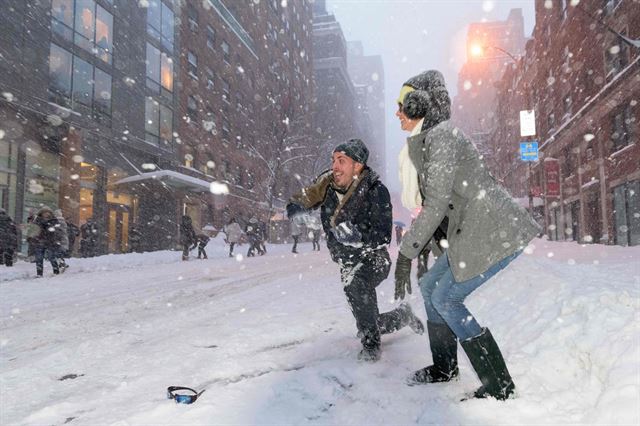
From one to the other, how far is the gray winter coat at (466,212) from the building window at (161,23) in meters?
26.5

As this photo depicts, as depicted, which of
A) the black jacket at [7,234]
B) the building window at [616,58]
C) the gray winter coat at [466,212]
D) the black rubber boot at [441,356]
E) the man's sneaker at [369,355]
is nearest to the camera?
the gray winter coat at [466,212]

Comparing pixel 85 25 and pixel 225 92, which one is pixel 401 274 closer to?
pixel 85 25

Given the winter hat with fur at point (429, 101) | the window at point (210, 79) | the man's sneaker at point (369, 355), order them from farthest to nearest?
1. the window at point (210, 79)
2. the man's sneaker at point (369, 355)
3. the winter hat with fur at point (429, 101)

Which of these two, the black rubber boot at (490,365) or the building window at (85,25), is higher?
the building window at (85,25)

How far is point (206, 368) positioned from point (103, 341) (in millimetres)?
1508

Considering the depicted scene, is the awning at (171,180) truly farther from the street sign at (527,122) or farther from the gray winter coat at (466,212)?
the gray winter coat at (466,212)

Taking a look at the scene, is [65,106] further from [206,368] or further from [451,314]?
[451,314]

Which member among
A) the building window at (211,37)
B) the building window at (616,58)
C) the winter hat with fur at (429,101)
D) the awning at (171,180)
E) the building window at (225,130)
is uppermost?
the building window at (211,37)

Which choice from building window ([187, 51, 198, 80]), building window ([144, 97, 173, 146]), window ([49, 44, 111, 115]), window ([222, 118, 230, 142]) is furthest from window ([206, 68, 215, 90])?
window ([49, 44, 111, 115])

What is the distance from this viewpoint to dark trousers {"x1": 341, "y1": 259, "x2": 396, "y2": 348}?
3477 millimetres

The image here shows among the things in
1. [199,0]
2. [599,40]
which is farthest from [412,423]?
[199,0]

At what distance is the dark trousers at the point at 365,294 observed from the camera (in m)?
3.48

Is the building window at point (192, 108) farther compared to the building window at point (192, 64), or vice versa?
the building window at point (192, 64)

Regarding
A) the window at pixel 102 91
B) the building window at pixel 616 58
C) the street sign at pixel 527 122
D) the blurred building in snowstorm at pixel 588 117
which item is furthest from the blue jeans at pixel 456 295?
the street sign at pixel 527 122
